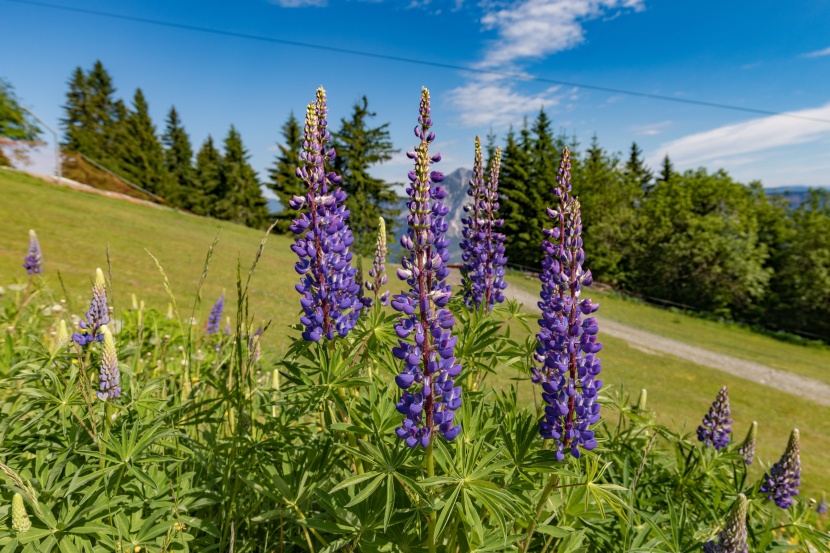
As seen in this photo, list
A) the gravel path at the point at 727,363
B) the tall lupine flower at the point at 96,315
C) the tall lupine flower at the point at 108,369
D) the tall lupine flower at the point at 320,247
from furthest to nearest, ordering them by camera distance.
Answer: the gravel path at the point at 727,363
the tall lupine flower at the point at 96,315
the tall lupine flower at the point at 108,369
the tall lupine flower at the point at 320,247

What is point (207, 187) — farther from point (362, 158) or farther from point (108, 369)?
point (108, 369)

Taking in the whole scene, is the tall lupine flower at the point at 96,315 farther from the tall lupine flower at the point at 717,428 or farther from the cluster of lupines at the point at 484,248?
the tall lupine flower at the point at 717,428

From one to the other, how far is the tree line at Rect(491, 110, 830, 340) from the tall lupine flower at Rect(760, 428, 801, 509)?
28443mm

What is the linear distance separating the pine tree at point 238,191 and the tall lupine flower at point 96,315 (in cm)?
4612

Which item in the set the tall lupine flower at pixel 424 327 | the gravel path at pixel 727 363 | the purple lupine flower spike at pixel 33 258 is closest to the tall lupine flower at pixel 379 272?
the tall lupine flower at pixel 424 327

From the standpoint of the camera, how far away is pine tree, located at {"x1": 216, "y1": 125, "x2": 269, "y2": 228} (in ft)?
149

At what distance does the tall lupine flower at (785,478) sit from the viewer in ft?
9.88

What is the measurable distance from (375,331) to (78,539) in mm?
1591

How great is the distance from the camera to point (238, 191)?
A: 45750 millimetres

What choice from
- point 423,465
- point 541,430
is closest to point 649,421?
point 541,430

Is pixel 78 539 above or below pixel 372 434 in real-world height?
below

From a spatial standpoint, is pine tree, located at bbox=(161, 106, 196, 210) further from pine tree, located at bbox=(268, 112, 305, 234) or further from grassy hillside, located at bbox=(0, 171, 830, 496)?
grassy hillside, located at bbox=(0, 171, 830, 496)

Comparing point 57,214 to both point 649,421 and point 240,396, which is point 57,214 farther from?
point 649,421

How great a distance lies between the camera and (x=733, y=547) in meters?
1.90
